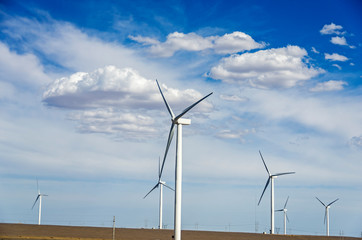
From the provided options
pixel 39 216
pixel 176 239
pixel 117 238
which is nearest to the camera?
pixel 176 239

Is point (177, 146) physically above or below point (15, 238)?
above

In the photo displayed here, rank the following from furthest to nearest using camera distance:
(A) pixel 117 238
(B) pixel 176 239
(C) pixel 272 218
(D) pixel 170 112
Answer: (C) pixel 272 218 < (A) pixel 117 238 < (D) pixel 170 112 < (B) pixel 176 239

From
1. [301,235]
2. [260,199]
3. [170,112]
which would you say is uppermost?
[170,112]

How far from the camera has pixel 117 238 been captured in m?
108

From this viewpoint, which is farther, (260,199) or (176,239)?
(260,199)

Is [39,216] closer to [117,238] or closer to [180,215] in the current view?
[117,238]

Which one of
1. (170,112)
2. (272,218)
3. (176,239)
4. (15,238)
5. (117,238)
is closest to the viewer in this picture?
(176,239)

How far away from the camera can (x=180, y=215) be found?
74188 mm

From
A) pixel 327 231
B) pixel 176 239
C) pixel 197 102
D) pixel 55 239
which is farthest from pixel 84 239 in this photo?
pixel 327 231

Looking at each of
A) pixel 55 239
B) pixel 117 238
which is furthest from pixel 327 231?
pixel 55 239

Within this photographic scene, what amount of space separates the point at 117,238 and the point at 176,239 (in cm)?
3718

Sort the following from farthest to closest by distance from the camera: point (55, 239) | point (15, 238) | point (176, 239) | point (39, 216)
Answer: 1. point (39, 216)
2. point (55, 239)
3. point (15, 238)
4. point (176, 239)

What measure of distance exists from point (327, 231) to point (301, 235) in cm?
3127

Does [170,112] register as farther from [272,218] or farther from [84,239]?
[272,218]
